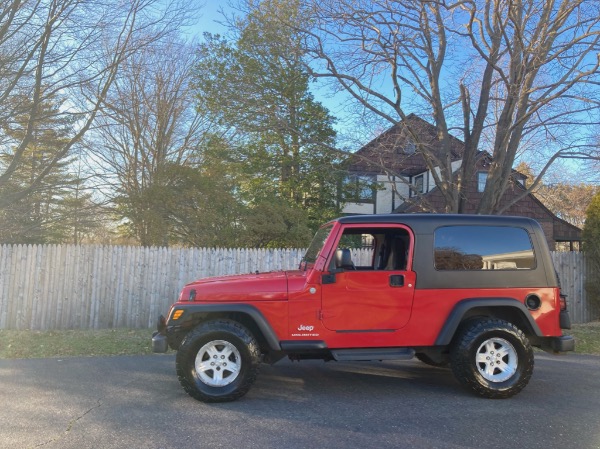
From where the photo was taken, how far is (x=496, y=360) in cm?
535

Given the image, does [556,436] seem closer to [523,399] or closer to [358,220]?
[523,399]

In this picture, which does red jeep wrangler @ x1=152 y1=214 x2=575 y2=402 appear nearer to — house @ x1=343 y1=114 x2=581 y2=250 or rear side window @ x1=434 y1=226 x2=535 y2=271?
rear side window @ x1=434 y1=226 x2=535 y2=271

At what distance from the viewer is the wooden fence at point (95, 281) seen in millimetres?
10523

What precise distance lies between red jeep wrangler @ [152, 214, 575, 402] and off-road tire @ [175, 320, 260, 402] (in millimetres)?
11

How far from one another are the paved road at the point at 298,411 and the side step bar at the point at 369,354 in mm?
445

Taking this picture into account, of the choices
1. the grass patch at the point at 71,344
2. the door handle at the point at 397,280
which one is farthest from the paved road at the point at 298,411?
the door handle at the point at 397,280

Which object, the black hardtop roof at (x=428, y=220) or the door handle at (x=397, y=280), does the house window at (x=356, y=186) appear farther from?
the door handle at (x=397, y=280)

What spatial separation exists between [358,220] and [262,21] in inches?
294

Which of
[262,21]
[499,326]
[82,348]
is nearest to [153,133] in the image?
[262,21]

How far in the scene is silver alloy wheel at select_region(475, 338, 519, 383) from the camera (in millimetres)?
5305

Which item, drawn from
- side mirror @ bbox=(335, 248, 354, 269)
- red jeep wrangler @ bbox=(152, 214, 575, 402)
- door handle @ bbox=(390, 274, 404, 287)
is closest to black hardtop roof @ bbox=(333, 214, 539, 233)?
red jeep wrangler @ bbox=(152, 214, 575, 402)

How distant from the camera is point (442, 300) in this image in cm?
537

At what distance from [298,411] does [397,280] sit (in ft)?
5.71

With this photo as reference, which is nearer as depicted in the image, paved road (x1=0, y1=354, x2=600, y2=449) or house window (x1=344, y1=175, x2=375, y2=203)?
paved road (x1=0, y1=354, x2=600, y2=449)
